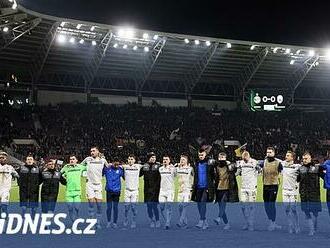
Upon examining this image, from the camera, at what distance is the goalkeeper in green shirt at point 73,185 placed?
517 inches

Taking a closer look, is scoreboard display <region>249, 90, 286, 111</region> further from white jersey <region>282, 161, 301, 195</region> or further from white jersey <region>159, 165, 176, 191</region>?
white jersey <region>282, 161, 301, 195</region>

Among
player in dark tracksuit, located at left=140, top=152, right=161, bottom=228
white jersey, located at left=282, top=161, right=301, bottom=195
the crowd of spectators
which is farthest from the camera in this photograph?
the crowd of spectators

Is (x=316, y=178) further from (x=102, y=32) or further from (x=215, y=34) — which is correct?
(x=215, y=34)

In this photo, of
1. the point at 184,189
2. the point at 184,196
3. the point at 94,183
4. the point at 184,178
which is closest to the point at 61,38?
the point at 94,183

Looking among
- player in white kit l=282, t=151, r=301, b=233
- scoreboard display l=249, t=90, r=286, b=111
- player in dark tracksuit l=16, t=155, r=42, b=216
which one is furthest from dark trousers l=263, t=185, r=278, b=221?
scoreboard display l=249, t=90, r=286, b=111

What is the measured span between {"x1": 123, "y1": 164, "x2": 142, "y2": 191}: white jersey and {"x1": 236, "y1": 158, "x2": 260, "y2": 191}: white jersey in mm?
2595

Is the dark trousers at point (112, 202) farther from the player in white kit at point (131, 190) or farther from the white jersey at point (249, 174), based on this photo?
the white jersey at point (249, 174)

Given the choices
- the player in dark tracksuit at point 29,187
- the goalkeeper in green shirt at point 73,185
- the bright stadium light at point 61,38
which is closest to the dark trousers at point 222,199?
the goalkeeper in green shirt at point 73,185

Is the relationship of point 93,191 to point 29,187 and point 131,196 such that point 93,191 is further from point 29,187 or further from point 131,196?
point 29,187

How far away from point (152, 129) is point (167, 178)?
32236 mm

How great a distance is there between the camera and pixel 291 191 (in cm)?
1249

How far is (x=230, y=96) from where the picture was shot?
5459 centimetres

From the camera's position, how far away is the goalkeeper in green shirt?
517 inches

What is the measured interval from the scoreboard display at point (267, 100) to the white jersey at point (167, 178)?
37.1 meters
